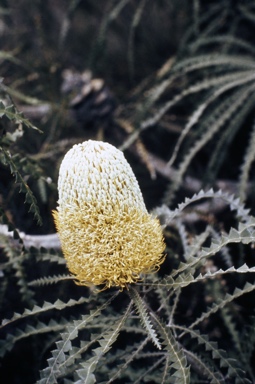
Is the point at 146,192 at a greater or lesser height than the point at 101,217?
greater

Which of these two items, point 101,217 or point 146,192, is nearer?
point 101,217

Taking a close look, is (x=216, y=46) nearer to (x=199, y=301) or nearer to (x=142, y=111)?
(x=142, y=111)

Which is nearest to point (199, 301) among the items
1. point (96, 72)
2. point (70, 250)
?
point (70, 250)
